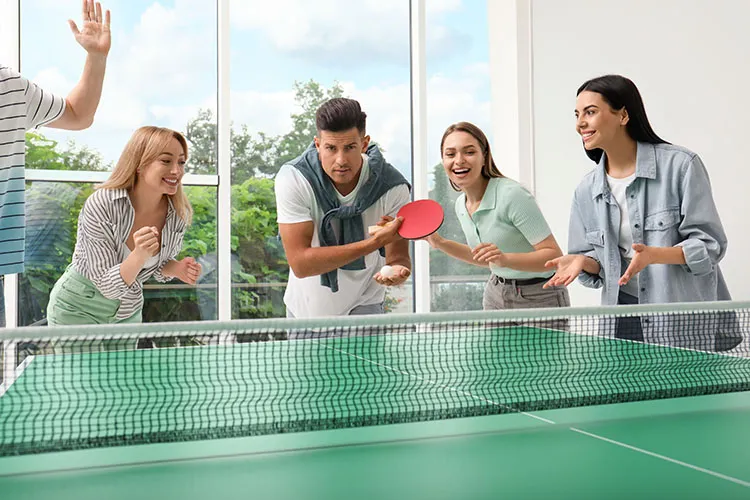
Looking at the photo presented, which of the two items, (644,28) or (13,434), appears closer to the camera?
(13,434)

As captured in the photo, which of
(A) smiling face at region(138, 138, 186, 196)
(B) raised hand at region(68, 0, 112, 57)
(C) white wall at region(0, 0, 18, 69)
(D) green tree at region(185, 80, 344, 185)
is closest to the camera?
(B) raised hand at region(68, 0, 112, 57)

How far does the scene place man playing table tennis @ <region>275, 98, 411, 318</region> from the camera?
3.04 meters

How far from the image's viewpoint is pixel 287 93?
6.07 metres

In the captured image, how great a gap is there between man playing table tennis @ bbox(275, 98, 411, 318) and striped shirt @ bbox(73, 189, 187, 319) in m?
0.52

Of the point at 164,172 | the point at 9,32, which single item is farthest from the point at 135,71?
the point at 164,172

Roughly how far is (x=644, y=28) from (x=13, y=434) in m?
5.02

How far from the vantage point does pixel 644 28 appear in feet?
17.0

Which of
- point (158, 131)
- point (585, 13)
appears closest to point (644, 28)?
point (585, 13)

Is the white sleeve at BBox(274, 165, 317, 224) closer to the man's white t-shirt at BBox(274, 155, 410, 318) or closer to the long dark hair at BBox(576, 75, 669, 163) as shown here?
the man's white t-shirt at BBox(274, 155, 410, 318)

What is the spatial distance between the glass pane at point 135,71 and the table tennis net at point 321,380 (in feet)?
10.6

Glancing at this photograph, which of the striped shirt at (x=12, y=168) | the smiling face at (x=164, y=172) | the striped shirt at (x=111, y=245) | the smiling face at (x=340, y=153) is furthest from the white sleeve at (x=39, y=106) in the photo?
the smiling face at (x=340, y=153)

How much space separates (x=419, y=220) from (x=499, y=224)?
539 millimetres

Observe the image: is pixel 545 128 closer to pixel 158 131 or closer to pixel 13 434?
pixel 158 131

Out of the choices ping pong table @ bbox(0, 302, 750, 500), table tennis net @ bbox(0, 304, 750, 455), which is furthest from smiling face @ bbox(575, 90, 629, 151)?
ping pong table @ bbox(0, 302, 750, 500)
